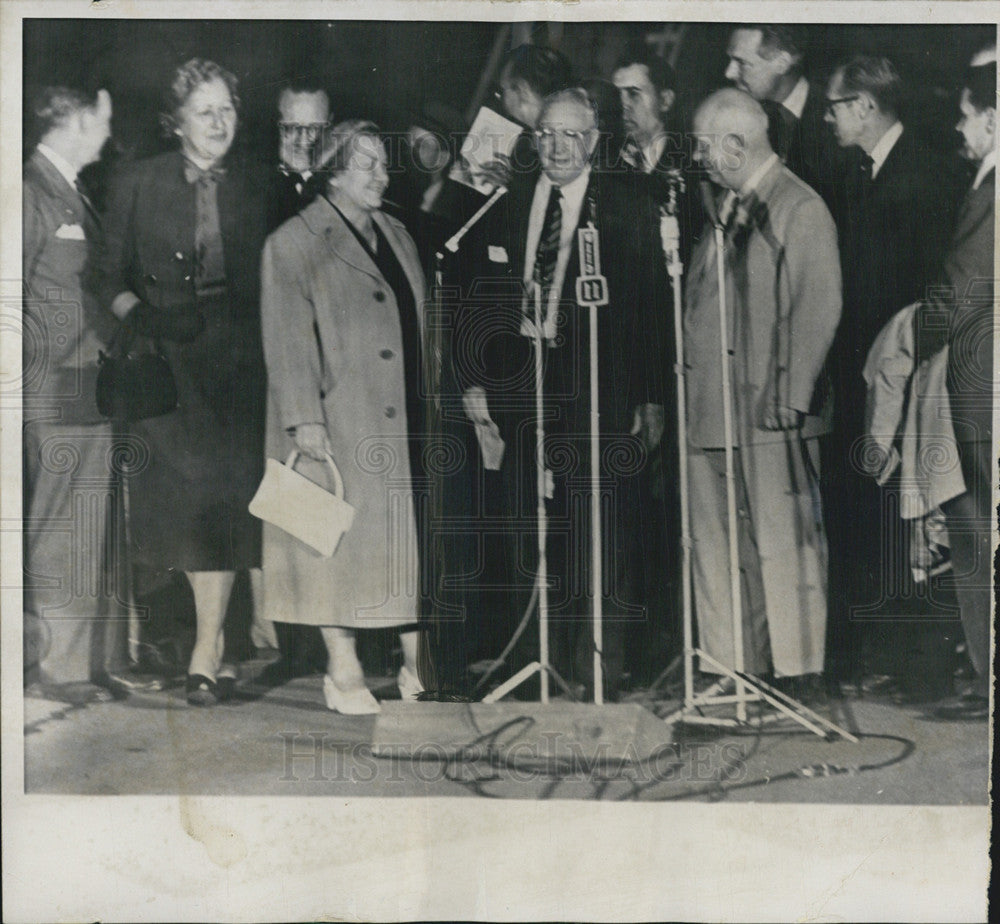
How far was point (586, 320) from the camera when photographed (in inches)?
154

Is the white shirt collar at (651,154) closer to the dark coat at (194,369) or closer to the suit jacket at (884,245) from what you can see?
the suit jacket at (884,245)

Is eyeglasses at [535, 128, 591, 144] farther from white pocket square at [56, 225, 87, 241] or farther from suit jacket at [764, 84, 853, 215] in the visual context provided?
white pocket square at [56, 225, 87, 241]

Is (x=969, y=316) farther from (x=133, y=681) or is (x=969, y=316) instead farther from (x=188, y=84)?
(x=133, y=681)

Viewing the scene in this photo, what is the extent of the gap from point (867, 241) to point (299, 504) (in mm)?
1797

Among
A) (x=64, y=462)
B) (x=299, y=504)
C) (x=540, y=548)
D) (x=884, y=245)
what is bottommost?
(x=540, y=548)

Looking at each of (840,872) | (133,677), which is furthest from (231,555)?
(840,872)

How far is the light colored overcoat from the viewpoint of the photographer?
3.92 metres

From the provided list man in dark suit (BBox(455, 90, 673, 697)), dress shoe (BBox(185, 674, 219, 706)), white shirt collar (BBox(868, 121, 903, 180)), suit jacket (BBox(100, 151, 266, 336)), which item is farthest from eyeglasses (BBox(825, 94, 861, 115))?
dress shoe (BBox(185, 674, 219, 706))

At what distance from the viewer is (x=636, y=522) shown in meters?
3.92

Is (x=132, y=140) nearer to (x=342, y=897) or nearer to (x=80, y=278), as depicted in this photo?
(x=80, y=278)

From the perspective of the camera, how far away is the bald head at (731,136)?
3.92m

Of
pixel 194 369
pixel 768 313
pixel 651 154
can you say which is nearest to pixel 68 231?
pixel 194 369

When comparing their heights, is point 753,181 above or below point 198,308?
above

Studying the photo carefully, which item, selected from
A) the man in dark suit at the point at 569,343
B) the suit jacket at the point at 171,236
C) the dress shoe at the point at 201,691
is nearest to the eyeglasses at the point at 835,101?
the man in dark suit at the point at 569,343
